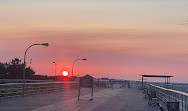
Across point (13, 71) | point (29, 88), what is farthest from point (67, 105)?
point (13, 71)

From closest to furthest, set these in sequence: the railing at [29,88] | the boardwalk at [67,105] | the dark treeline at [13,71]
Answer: the boardwalk at [67,105] < the railing at [29,88] < the dark treeline at [13,71]

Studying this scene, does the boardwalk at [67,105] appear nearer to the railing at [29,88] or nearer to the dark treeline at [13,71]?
the railing at [29,88]

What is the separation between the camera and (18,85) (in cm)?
3117

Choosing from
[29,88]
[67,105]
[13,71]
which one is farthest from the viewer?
[13,71]

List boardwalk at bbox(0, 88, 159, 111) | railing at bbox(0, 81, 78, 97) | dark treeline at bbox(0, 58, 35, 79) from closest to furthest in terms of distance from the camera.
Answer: boardwalk at bbox(0, 88, 159, 111)
railing at bbox(0, 81, 78, 97)
dark treeline at bbox(0, 58, 35, 79)

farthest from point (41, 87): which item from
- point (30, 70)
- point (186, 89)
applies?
point (30, 70)

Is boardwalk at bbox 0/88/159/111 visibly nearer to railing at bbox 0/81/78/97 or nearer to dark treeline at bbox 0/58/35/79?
railing at bbox 0/81/78/97

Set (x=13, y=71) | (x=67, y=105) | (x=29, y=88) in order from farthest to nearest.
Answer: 1. (x=13, y=71)
2. (x=29, y=88)
3. (x=67, y=105)

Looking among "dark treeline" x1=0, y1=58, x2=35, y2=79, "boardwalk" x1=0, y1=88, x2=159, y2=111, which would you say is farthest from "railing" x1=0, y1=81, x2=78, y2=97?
"dark treeline" x1=0, y1=58, x2=35, y2=79

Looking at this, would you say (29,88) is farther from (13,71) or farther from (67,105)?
(13,71)

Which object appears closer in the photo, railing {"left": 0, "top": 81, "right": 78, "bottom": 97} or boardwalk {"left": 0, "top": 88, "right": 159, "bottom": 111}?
boardwalk {"left": 0, "top": 88, "right": 159, "bottom": 111}

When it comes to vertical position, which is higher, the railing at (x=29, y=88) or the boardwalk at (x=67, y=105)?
the railing at (x=29, y=88)

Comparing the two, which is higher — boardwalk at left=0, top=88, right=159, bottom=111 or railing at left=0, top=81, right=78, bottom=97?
railing at left=0, top=81, right=78, bottom=97

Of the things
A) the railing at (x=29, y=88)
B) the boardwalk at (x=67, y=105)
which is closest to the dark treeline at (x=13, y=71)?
the railing at (x=29, y=88)
